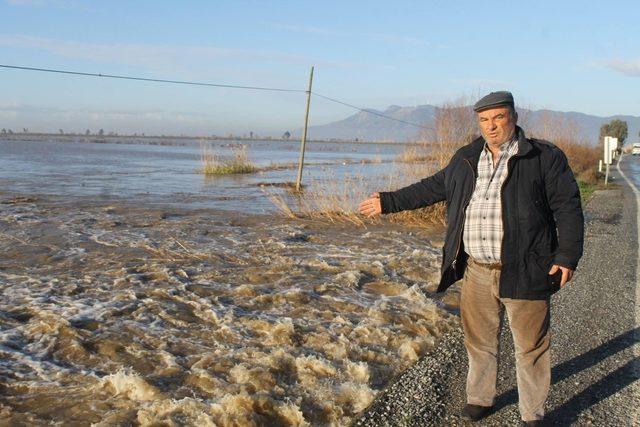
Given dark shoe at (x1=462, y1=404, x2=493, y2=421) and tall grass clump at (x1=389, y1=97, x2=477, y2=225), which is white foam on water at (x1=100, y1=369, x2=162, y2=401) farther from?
tall grass clump at (x1=389, y1=97, x2=477, y2=225)

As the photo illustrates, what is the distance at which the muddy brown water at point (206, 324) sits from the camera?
4344mm

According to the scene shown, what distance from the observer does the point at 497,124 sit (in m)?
3.52

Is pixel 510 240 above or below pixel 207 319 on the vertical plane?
above

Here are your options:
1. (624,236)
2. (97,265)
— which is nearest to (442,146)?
(624,236)

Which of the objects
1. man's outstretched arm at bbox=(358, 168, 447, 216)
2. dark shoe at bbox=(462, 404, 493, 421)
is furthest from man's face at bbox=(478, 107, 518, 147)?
dark shoe at bbox=(462, 404, 493, 421)

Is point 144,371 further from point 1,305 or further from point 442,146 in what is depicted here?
point 442,146

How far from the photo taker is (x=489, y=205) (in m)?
3.58

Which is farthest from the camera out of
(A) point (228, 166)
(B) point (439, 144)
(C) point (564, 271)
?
(A) point (228, 166)

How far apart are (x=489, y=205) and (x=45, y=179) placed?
22.4 meters

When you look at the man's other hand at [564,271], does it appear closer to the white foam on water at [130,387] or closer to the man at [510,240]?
the man at [510,240]

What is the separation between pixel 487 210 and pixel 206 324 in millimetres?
3698

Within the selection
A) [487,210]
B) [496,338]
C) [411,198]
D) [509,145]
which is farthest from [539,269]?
[411,198]

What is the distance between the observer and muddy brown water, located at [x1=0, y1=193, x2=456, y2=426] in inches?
171

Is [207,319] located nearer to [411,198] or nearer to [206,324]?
[206,324]
